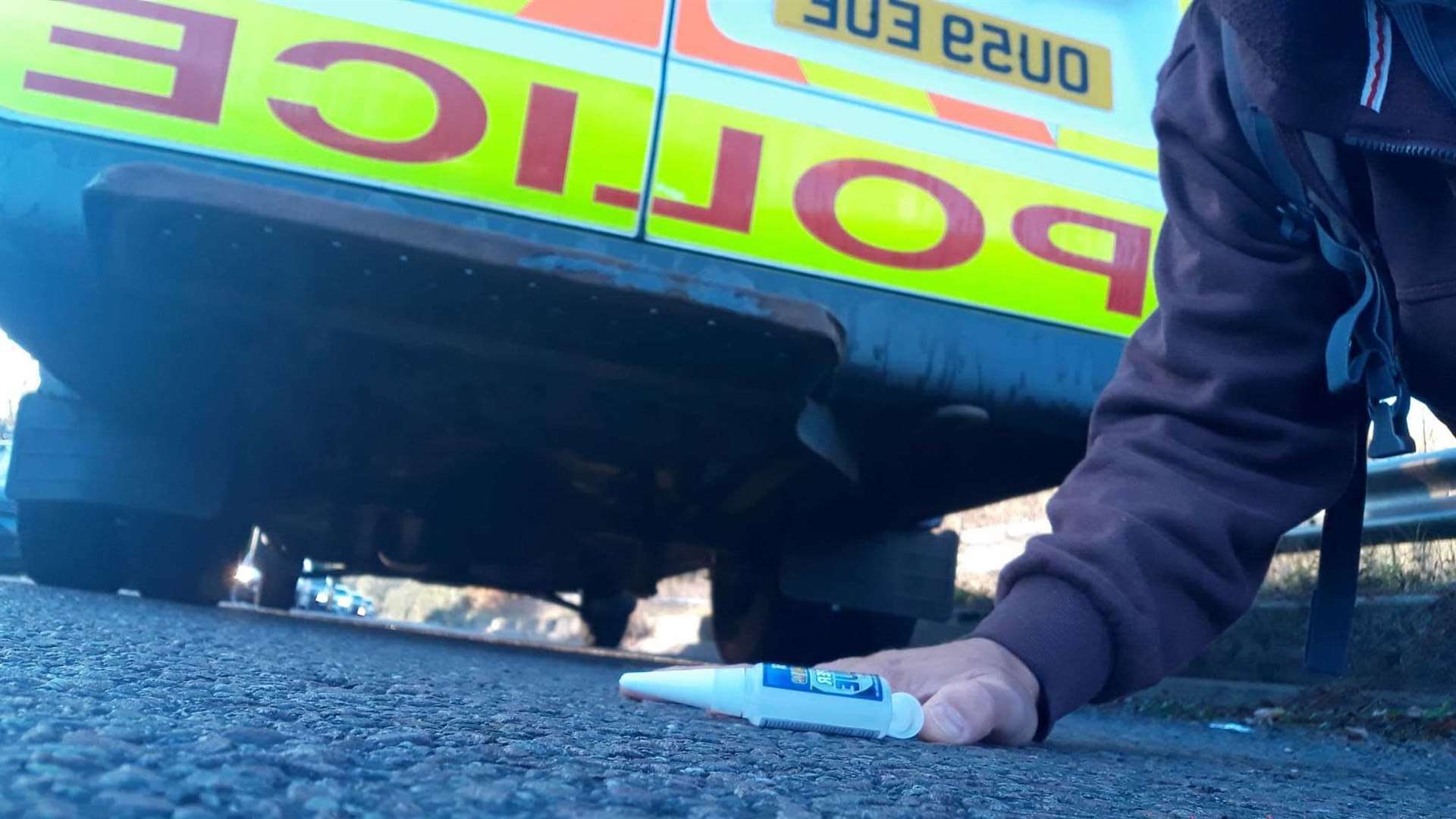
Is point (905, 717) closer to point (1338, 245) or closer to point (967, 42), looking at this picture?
point (1338, 245)

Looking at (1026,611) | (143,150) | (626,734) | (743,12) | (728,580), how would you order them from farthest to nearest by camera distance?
(728,580)
(743,12)
(143,150)
(1026,611)
(626,734)

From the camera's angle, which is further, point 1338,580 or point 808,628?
point 808,628

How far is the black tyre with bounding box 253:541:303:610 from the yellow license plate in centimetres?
376

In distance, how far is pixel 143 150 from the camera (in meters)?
1.94

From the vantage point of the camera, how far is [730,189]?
206 centimetres

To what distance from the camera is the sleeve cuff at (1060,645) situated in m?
1.38

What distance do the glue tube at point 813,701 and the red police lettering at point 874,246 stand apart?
37.3 inches

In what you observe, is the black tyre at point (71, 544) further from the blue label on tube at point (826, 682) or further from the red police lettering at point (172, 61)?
the blue label on tube at point (826, 682)

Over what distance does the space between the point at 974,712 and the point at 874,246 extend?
102cm

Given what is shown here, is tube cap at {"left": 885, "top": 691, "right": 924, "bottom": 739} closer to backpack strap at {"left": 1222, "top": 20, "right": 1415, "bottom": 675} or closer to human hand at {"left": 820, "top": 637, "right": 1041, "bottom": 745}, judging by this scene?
human hand at {"left": 820, "top": 637, "right": 1041, "bottom": 745}

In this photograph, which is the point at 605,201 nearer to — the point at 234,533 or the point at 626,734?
the point at 626,734

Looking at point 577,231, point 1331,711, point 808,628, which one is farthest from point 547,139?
point 1331,711

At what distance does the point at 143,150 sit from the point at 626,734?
1.38 metres

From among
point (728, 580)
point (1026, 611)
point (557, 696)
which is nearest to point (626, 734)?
point (557, 696)
